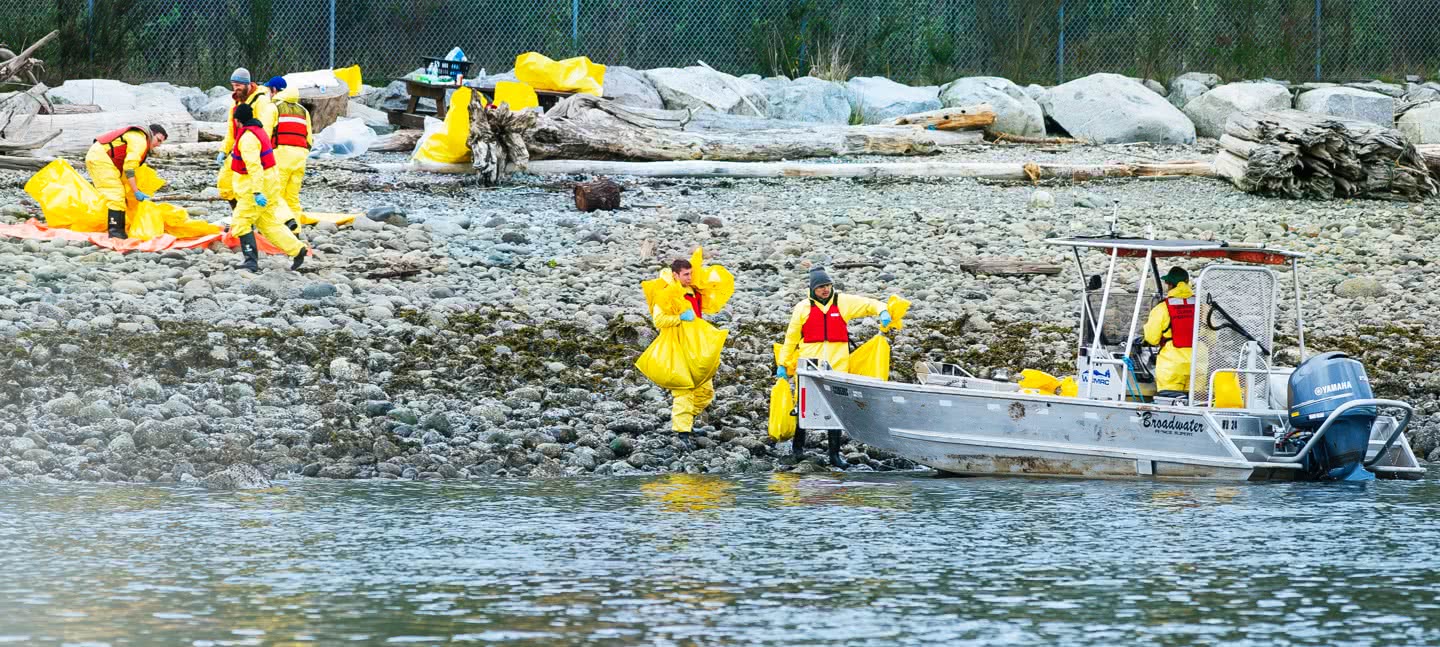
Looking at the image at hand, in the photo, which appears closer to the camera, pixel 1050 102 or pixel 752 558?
pixel 752 558

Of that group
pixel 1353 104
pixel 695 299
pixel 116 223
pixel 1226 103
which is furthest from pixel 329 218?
pixel 1353 104

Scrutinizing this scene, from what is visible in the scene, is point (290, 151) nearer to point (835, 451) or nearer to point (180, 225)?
point (180, 225)

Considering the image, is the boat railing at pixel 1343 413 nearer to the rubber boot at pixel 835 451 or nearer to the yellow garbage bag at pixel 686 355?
the rubber boot at pixel 835 451

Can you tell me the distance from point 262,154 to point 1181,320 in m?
7.35

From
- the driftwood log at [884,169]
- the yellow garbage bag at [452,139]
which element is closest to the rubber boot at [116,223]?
the yellow garbage bag at [452,139]

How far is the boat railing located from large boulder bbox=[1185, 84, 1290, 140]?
14282 mm

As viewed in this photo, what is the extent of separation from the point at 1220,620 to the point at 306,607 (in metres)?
3.54

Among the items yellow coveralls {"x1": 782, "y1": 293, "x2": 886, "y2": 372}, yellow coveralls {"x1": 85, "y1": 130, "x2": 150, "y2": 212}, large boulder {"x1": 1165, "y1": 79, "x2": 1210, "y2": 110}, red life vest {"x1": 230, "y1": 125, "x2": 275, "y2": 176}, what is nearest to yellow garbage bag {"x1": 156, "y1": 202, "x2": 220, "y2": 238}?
yellow coveralls {"x1": 85, "y1": 130, "x2": 150, "y2": 212}

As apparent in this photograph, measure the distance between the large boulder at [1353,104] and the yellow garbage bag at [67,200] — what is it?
1591cm

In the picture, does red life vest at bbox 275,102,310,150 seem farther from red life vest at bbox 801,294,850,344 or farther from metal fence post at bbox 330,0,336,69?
metal fence post at bbox 330,0,336,69

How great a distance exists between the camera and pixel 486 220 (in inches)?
672

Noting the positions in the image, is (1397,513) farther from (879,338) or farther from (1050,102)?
(1050,102)

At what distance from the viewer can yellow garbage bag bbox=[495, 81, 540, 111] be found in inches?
805

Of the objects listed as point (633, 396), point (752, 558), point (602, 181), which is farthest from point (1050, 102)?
point (752, 558)
